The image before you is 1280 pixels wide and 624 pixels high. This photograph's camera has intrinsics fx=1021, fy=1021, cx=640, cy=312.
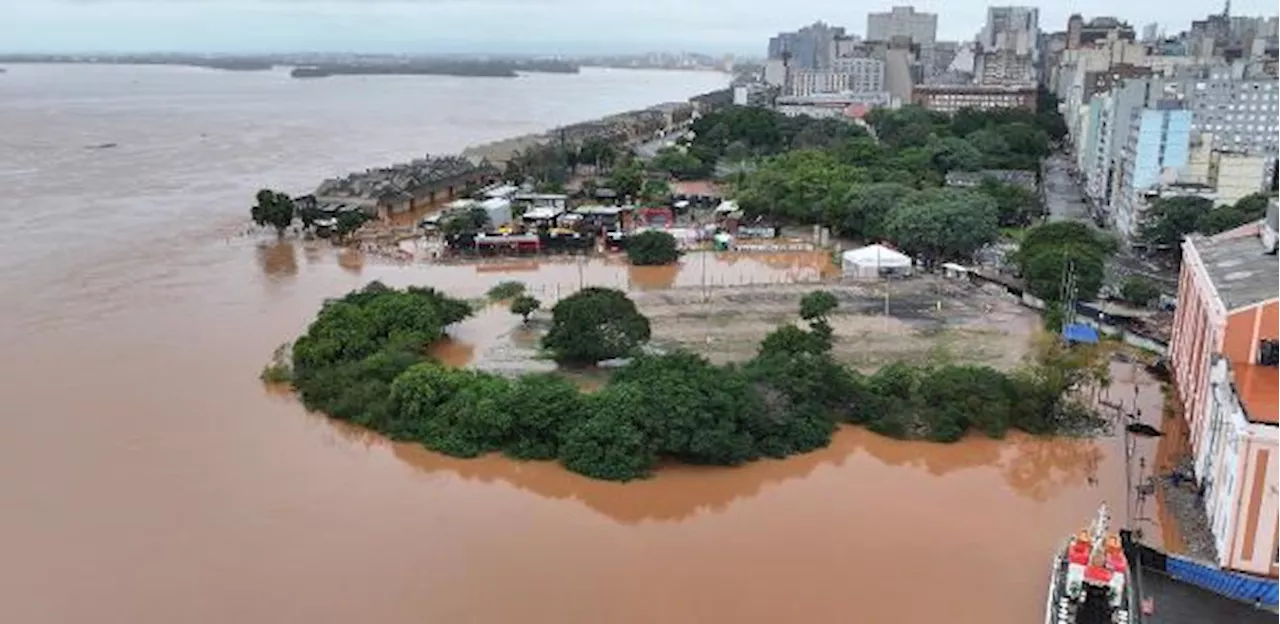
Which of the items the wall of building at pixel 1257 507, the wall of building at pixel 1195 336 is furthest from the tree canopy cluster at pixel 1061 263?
the wall of building at pixel 1257 507

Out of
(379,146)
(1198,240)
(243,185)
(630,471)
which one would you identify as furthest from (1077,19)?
(630,471)

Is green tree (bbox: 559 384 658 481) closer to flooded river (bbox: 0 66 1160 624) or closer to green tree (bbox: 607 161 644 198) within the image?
flooded river (bbox: 0 66 1160 624)

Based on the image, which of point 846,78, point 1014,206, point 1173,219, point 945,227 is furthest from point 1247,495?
point 846,78

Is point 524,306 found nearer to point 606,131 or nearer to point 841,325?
point 841,325

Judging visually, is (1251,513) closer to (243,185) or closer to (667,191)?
(667,191)

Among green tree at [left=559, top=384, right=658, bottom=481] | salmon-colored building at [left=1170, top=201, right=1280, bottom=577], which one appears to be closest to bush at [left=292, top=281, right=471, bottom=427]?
green tree at [left=559, top=384, right=658, bottom=481]

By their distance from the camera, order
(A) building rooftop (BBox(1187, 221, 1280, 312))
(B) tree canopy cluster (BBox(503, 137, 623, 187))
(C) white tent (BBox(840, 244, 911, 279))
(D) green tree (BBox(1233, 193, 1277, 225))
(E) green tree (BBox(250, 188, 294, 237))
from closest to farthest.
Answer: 1. (A) building rooftop (BBox(1187, 221, 1280, 312))
2. (C) white tent (BBox(840, 244, 911, 279))
3. (D) green tree (BBox(1233, 193, 1277, 225))
4. (E) green tree (BBox(250, 188, 294, 237))
5. (B) tree canopy cluster (BBox(503, 137, 623, 187))
